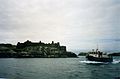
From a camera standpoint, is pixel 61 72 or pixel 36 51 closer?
pixel 61 72

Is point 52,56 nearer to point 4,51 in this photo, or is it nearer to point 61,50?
point 61,50

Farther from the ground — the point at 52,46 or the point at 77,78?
the point at 52,46

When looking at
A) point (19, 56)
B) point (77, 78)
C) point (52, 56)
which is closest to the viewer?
point (77, 78)

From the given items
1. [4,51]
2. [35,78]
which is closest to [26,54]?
[4,51]

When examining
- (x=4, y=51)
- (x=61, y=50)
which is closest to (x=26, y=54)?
(x=4, y=51)

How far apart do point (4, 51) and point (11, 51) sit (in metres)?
4.28

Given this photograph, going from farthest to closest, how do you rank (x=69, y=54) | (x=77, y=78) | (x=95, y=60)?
(x=69, y=54) → (x=95, y=60) → (x=77, y=78)

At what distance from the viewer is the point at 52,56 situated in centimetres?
13112

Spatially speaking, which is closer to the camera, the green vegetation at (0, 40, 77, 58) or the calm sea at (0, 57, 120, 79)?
the calm sea at (0, 57, 120, 79)

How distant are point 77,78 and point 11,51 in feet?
348

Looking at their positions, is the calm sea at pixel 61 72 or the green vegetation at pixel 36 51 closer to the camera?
the calm sea at pixel 61 72

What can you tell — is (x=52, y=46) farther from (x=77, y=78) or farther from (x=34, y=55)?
(x=77, y=78)

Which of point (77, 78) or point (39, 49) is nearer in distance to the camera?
point (77, 78)

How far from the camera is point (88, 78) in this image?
84.1 feet
